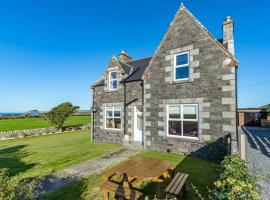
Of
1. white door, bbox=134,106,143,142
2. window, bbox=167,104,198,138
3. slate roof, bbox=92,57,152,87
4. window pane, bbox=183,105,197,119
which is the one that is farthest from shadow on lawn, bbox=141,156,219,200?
slate roof, bbox=92,57,152,87

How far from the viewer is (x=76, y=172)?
Result: 7758mm

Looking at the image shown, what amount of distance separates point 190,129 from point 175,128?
1.01 m

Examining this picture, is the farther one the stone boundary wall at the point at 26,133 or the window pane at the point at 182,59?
the stone boundary wall at the point at 26,133

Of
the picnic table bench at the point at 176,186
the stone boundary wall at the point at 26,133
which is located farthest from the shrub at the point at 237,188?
the stone boundary wall at the point at 26,133

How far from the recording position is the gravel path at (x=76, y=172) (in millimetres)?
6304

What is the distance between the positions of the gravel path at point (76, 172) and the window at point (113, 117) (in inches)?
154

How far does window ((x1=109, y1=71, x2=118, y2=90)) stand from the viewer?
48.1ft

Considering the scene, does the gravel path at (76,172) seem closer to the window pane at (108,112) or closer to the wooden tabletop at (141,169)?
the wooden tabletop at (141,169)

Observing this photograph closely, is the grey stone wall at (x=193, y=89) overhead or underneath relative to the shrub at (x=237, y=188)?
overhead

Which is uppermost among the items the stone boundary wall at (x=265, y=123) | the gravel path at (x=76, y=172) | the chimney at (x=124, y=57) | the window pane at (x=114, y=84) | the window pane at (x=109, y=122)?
the chimney at (x=124, y=57)

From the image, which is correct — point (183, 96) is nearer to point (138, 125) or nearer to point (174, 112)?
point (174, 112)

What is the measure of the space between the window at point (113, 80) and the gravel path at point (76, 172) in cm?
633

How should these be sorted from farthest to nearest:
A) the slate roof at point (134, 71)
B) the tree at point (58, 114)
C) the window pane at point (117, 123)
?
the tree at point (58, 114) < the window pane at point (117, 123) < the slate roof at point (134, 71)

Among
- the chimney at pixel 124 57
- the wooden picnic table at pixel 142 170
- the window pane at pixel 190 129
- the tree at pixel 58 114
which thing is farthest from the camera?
the tree at pixel 58 114
